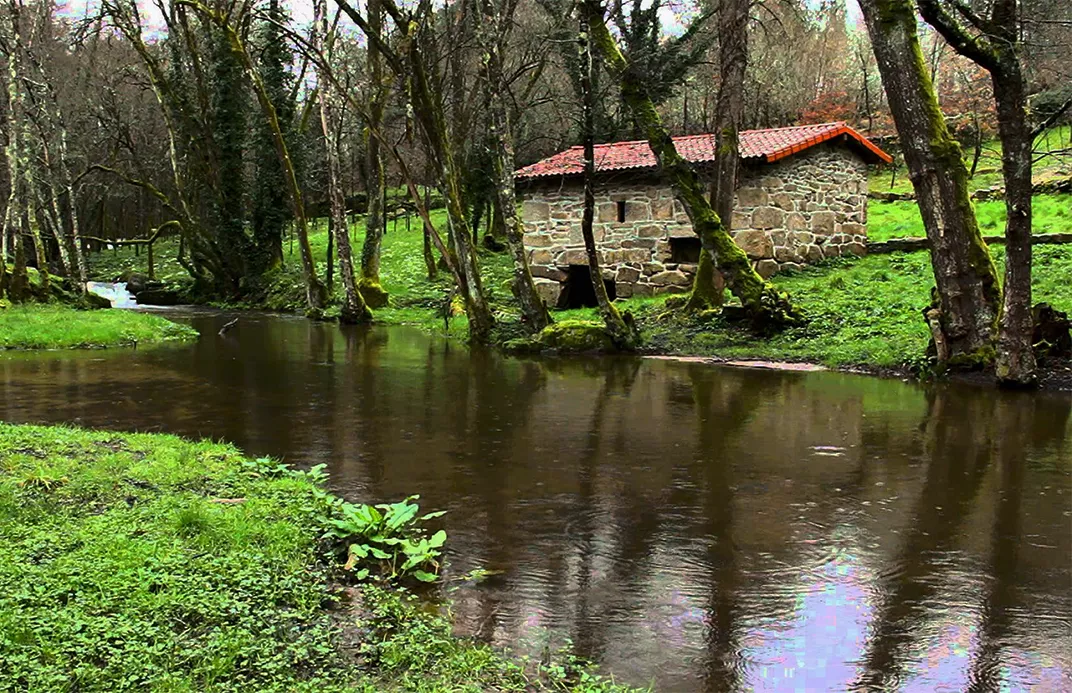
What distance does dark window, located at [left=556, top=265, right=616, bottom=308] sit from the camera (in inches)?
920

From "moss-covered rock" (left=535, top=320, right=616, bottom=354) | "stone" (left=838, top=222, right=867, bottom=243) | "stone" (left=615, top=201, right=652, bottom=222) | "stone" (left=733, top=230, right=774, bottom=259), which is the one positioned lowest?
"moss-covered rock" (left=535, top=320, right=616, bottom=354)

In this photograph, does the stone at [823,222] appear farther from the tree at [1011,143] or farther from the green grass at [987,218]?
the tree at [1011,143]

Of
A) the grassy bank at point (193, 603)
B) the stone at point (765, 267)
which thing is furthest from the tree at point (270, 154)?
the grassy bank at point (193, 603)

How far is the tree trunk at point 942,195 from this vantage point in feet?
39.7

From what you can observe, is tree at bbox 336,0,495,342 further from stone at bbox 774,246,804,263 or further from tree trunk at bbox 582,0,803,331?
stone at bbox 774,246,804,263

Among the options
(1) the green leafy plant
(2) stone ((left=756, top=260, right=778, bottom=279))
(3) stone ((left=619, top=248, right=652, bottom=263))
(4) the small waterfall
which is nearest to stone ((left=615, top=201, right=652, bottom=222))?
(3) stone ((left=619, top=248, right=652, bottom=263))

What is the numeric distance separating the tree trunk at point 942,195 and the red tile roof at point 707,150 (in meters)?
8.10

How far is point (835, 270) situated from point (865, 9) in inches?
372

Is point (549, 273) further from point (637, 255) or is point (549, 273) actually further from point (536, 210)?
point (637, 255)

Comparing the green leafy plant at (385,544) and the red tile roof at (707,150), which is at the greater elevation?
the red tile roof at (707,150)

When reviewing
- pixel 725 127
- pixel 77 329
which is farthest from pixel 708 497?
pixel 77 329

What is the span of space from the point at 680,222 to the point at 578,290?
362 cm

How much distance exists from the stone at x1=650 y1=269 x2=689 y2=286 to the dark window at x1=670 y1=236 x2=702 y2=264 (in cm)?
33

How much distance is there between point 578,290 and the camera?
78.6 feet
